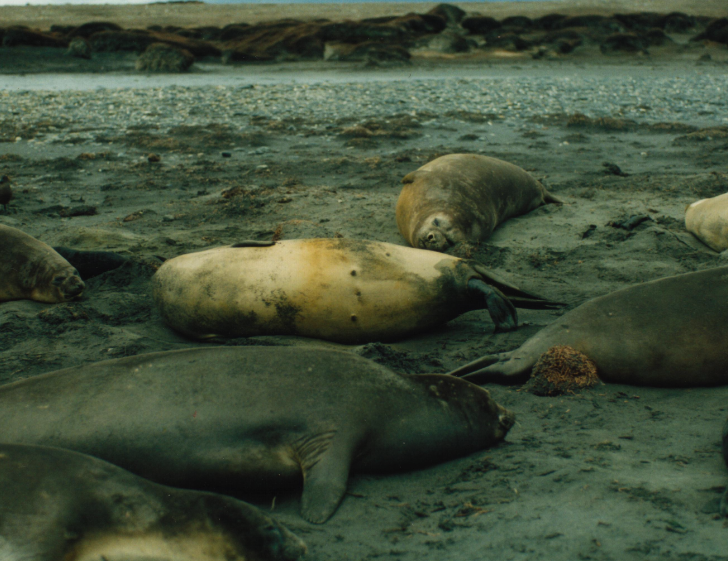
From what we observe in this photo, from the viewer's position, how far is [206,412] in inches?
86.4

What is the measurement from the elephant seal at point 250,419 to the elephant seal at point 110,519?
0.32m

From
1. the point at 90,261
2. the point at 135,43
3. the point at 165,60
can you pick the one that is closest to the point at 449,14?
the point at 135,43

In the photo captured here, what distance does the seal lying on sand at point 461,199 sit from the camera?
4910 millimetres

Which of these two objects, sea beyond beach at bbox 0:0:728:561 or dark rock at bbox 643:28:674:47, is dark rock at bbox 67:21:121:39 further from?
dark rock at bbox 643:28:674:47

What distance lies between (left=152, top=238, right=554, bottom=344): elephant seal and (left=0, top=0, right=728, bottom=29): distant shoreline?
117 ft

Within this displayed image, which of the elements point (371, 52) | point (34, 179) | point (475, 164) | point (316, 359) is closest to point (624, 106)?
point (475, 164)

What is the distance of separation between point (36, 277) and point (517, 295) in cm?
289

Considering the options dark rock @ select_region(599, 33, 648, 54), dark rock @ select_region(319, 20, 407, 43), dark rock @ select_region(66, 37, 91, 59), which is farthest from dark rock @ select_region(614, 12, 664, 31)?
dark rock @ select_region(66, 37, 91, 59)

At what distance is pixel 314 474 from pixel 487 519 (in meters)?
0.55

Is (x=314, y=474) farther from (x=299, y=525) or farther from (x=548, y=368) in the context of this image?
(x=548, y=368)

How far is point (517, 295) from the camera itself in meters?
3.91

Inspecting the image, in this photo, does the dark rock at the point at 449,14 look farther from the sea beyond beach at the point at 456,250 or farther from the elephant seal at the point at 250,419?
the elephant seal at the point at 250,419

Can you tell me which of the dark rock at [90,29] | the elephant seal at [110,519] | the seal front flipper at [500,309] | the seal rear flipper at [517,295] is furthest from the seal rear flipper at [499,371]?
the dark rock at [90,29]

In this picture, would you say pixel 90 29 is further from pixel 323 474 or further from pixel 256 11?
pixel 323 474
